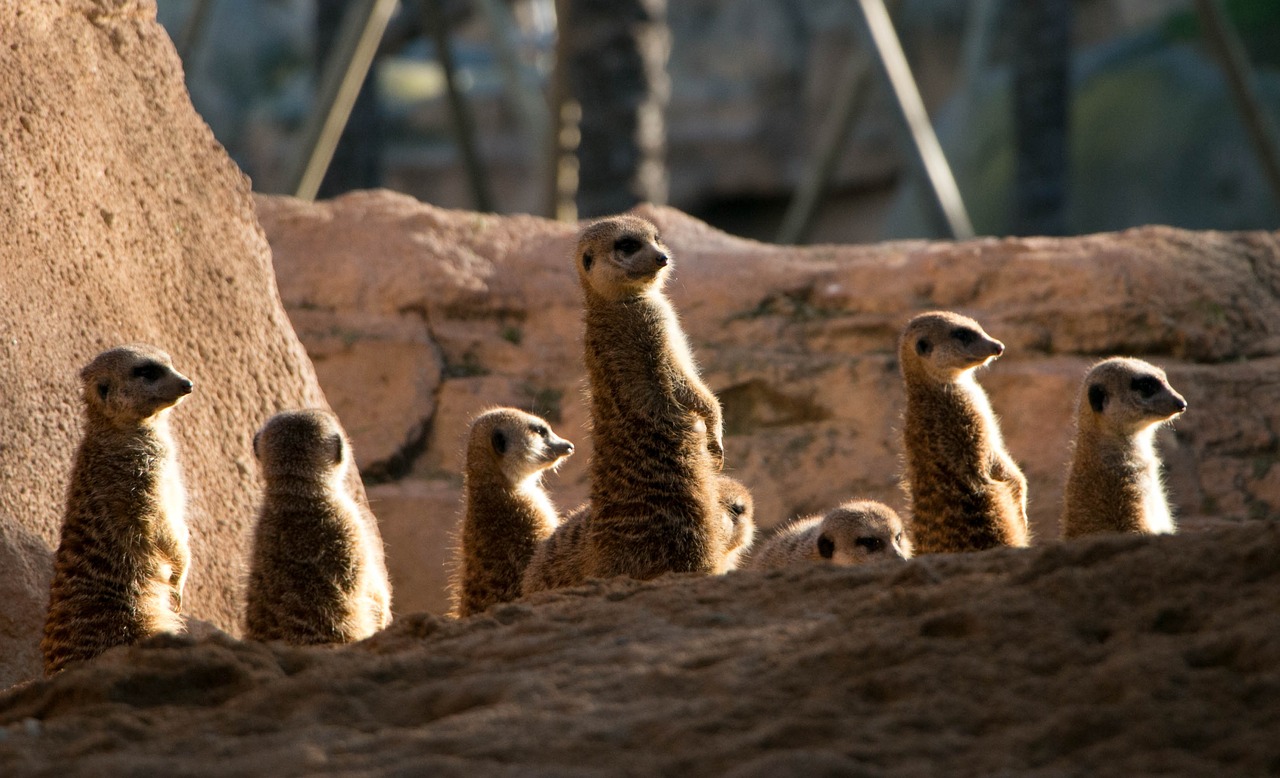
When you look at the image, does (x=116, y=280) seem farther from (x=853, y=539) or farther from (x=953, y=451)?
(x=953, y=451)

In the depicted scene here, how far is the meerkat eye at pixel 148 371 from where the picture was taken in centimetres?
371

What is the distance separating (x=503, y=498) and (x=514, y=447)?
15cm

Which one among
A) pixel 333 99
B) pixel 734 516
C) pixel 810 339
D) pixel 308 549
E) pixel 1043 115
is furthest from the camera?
pixel 1043 115

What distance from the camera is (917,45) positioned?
1955cm

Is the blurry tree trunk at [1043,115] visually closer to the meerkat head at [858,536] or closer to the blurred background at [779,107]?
the blurred background at [779,107]

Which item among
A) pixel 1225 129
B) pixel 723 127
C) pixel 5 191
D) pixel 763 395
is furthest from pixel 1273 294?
pixel 723 127

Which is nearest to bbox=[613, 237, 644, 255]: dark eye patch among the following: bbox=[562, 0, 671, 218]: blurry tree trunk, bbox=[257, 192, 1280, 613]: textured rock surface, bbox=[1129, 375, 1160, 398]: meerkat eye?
bbox=[1129, 375, 1160, 398]: meerkat eye

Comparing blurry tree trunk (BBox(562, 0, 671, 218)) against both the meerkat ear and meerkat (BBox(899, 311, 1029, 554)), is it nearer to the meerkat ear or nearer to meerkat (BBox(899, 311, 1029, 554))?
meerkat (BBox(899, 311, 1029, 554))

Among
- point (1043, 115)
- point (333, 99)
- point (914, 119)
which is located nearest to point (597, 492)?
point (914, 119)

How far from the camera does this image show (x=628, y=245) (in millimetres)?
4000

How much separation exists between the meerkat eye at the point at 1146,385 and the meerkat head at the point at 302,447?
2.23 metres

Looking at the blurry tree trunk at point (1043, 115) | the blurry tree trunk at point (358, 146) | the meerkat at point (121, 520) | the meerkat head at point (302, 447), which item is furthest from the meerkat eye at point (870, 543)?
the blurry tree trunk at point (358, 146)

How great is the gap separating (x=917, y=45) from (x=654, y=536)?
666 inches

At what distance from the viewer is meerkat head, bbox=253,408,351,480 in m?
3.84
